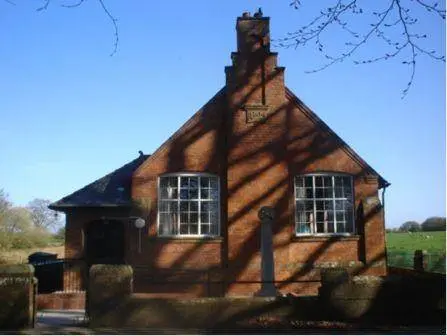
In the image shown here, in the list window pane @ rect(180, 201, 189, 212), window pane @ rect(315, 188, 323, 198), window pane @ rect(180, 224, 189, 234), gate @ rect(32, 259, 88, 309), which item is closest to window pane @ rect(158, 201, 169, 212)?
window pane @ rect(180, 201, 189, 212)

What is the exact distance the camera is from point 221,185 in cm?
1798

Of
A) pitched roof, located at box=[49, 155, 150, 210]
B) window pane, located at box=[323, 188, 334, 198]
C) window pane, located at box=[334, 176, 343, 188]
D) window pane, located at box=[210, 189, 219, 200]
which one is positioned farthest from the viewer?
window pane, located at box=[334, 176, 343, 188]

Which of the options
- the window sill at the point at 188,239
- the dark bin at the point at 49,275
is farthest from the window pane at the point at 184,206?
the dark bin at the point at 49,275

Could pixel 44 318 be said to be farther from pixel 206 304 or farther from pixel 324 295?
pixel 324 295

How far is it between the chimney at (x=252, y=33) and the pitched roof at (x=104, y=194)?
269 inches

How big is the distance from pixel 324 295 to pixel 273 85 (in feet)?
30.5

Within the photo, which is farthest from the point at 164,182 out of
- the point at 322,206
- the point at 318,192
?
the point at 322,206

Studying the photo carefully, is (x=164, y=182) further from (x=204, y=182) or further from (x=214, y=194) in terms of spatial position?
(x=214, y=194)

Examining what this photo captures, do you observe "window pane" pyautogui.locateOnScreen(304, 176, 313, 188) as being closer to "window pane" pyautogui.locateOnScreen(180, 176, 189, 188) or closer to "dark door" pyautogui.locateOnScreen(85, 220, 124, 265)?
"window pane" pyautogui.locateOnScreen(180, 176, 189, 188)

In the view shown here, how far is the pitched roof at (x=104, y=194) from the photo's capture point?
58.6 feet

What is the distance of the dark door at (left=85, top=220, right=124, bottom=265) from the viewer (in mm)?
18281

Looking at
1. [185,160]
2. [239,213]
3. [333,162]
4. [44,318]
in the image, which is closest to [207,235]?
[239,213]

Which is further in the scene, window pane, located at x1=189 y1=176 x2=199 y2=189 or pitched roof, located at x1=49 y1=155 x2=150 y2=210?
window pane, located at x1=189 y1=176 x2=199 y2=189

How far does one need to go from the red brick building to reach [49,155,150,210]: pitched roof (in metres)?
0.07
